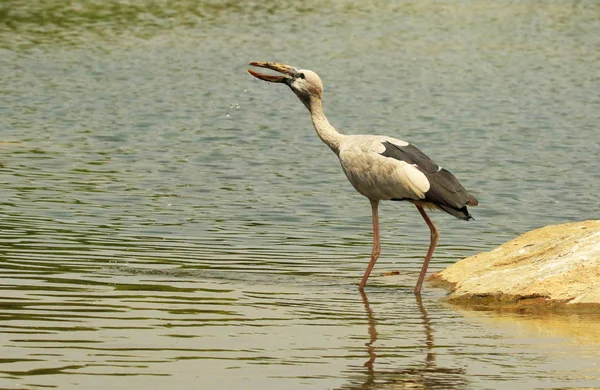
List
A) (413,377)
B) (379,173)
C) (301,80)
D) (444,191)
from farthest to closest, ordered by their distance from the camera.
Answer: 1. (301,80)
2. (379,173)
3. (444,191)
4. (413,377)

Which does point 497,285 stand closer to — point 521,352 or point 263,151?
point 521,352

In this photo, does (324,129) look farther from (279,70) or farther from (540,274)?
(540,274)

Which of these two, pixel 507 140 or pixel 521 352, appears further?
pixel 507 140

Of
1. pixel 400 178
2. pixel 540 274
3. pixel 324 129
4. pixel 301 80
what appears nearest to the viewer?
pixel 540 274

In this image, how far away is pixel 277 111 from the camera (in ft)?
82.6

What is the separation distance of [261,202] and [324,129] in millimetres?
3840

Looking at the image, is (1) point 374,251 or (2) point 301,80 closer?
(1) point 374,251

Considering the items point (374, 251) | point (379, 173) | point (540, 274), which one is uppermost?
point (379, 173)

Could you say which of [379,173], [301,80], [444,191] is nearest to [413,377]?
[444,191]

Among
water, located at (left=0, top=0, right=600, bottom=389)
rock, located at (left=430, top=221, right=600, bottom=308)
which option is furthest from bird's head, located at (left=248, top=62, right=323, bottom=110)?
rock, located at (left=430, top=221, right=600, bottom=308)

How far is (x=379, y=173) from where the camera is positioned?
1123 centimetres

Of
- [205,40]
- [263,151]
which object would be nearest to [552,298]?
[263,151]

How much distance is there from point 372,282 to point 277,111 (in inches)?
550

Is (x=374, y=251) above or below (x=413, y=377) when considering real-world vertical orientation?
below
